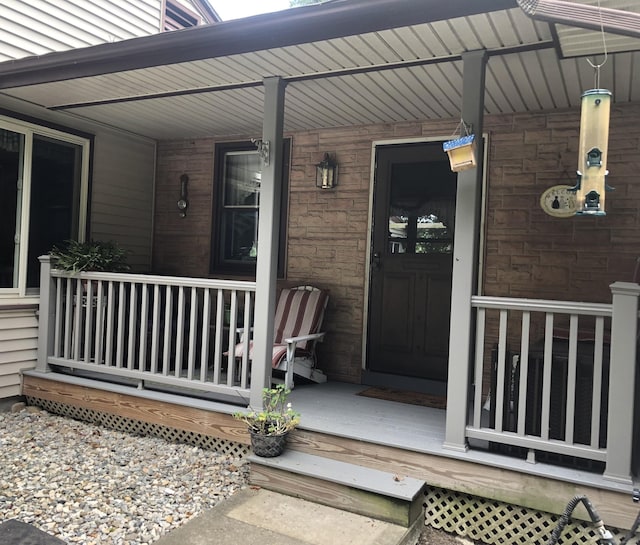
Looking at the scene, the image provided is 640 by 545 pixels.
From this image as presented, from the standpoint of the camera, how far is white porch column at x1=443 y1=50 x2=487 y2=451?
9.48 feet

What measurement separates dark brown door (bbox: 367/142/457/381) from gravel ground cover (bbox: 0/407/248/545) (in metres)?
1.74

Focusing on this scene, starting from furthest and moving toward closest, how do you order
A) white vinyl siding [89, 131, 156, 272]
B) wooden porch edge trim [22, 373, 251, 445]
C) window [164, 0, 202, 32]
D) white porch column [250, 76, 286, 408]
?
window [164, 0, 202, 32]
white vinyl siding [89, 131, 156, 272]
wooden porch edge trim [22, 373, 251, 445]
white porch column [250, 76, 286, 408]

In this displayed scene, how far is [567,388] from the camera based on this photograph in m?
2.76

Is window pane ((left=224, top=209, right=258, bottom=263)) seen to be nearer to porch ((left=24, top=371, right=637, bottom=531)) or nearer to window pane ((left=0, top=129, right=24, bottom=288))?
porch ((left=24, top=371, right=637, bottom=531))

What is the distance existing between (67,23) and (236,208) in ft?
8.52

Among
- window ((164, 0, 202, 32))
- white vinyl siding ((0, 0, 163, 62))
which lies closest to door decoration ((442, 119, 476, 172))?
white vinyl siding ((0, 0, 163, 62))

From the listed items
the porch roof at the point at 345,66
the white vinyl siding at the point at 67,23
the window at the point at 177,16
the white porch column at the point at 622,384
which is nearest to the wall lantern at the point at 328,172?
the porch roof at the point at 345,66

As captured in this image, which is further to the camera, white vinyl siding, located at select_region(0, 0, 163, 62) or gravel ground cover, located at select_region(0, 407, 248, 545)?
white vinyl siding, located at select_region(0, 0, 163, 62)

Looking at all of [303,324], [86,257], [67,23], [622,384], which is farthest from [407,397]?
[67,23]

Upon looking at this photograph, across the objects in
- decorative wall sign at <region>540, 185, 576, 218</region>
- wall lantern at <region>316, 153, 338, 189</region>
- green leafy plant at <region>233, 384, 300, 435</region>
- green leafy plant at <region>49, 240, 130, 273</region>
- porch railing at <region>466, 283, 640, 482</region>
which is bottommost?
green leafy plant at <region>233, 384, 300, 435</region>

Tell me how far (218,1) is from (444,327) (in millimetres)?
31733

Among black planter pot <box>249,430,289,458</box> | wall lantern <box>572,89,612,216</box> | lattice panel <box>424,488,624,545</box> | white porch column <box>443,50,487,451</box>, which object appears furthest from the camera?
black planter pot <box>249,430,289,458</box>

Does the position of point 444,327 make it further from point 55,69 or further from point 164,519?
point 55,69

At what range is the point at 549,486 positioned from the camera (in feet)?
8.66
